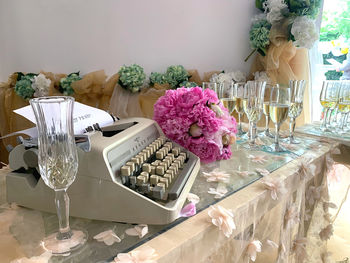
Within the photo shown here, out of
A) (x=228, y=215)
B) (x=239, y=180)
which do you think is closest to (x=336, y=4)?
(x=239, y=180)

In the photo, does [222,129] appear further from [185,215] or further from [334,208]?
[334,208]

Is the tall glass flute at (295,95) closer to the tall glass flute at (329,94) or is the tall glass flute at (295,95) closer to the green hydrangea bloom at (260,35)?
the tall glass flute at (329,94)

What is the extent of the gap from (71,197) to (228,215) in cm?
30

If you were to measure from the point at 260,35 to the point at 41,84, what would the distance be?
179 centimetres

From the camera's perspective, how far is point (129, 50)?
217 centimetres

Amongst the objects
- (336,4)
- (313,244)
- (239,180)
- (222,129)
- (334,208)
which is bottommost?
(313,244)

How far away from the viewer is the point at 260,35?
1632 mm

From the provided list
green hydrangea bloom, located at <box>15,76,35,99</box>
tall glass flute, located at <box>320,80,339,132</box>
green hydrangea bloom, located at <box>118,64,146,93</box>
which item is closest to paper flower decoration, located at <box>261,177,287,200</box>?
Answer: tall glass flute, located at <box>320,80,339,132</box>

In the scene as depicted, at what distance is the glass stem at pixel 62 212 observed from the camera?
0.47m

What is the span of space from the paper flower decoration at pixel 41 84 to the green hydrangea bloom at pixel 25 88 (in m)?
0.05


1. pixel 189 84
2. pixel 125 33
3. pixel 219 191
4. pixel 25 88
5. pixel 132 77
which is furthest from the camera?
pixel 25 88

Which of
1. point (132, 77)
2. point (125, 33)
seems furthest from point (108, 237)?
point (125, 33)

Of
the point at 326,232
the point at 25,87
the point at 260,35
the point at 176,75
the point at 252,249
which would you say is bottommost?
the point at 326,232

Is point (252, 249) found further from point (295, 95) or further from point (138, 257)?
point (295, 95)
